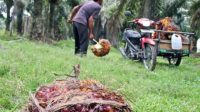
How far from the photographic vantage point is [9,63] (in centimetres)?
779

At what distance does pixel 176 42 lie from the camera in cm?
1345

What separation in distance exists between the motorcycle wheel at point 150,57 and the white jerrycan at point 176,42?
0.62 meters

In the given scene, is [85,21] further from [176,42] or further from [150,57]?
[176,42]

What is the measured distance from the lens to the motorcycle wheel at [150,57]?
12.4 m

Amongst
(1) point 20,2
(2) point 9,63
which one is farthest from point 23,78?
(1) point 20,2

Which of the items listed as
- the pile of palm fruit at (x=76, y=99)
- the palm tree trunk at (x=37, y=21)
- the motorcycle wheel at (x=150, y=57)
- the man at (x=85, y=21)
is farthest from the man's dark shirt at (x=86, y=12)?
the pile of palm fruit at (x=76, y=99)

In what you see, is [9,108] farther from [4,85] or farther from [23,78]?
[23,78]

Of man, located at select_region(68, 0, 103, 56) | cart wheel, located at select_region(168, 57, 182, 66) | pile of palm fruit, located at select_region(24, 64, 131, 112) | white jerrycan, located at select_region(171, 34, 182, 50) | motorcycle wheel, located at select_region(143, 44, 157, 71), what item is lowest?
cart wheel, located at select_region(168, 57, 182, 66)

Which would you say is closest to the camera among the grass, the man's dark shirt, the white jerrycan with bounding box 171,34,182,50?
the grass

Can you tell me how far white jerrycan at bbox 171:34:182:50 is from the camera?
43.8 ft

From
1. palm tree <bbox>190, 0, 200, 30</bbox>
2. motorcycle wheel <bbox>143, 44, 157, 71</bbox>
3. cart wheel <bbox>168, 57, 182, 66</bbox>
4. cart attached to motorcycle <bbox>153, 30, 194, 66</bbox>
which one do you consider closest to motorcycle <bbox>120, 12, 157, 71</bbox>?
motorcycle wheel <bbox>143, 44, 157, 71</bbox>

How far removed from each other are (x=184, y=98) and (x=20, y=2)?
28547mm

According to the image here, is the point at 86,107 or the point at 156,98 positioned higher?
the point at 86,107

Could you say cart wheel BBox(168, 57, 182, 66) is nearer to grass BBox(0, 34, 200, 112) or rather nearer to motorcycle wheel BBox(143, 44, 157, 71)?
motorcycle wheel BBox(143, 44, 157, 71)
